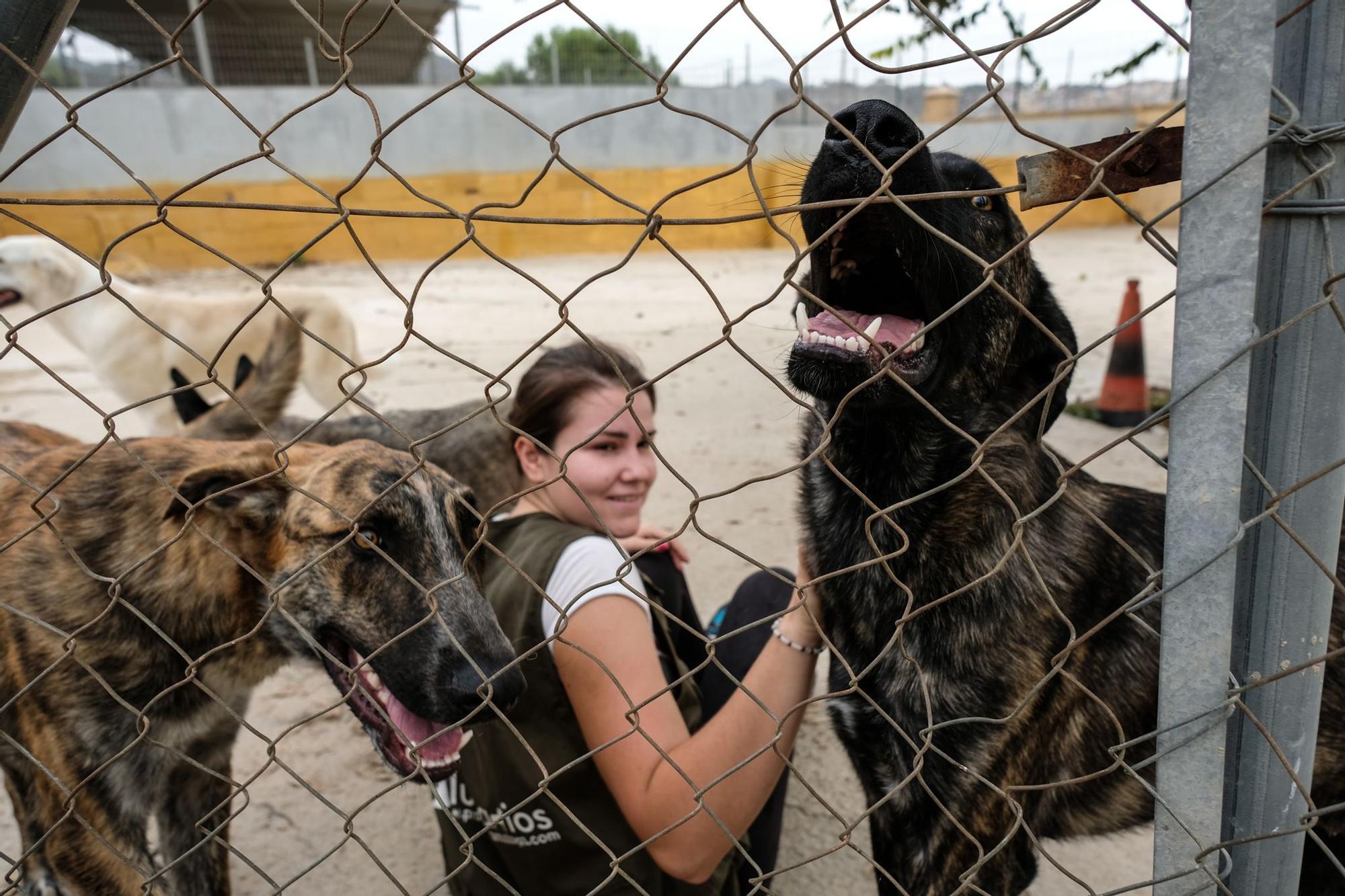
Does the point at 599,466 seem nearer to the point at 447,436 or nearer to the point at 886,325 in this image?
the point at 886,325

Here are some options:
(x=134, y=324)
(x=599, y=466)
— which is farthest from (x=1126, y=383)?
(x=134, y=324)

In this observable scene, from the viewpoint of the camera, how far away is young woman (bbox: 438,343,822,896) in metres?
1.80

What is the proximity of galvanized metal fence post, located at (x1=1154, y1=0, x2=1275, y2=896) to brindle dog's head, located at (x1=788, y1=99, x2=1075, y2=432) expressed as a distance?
41 centimetres

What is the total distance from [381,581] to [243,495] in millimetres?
414

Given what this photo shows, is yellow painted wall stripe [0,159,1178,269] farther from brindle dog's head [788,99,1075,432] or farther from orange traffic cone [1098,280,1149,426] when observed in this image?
brindle dog's head [788,99,1075,432]

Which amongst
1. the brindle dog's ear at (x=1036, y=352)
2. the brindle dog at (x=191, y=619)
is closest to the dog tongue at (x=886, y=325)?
the brindle dog's ear at (x=1036, y=352)

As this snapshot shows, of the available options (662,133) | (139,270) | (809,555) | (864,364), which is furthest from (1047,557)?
A: (662,133)

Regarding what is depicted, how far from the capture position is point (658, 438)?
6.41m

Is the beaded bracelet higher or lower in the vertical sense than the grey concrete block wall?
lower

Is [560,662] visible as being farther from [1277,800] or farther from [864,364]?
[1277,800]

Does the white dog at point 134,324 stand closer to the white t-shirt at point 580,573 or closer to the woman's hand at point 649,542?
the woman's hand at point 649,542

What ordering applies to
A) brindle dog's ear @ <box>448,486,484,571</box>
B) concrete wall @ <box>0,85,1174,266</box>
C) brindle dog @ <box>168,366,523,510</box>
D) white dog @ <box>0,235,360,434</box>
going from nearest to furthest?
brindle dog's ear @ <box>448,486,484,571</box> → brindle dog @ <box>168,366,523,510</box> → white dog @ <box>0,235,360,434</box> → concrete wall @ <box>0,85,1174,266</box>

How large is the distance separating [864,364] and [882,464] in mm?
534

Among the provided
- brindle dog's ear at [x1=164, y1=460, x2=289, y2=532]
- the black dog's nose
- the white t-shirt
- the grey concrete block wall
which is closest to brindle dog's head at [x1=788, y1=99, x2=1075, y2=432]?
the black dog's nose
